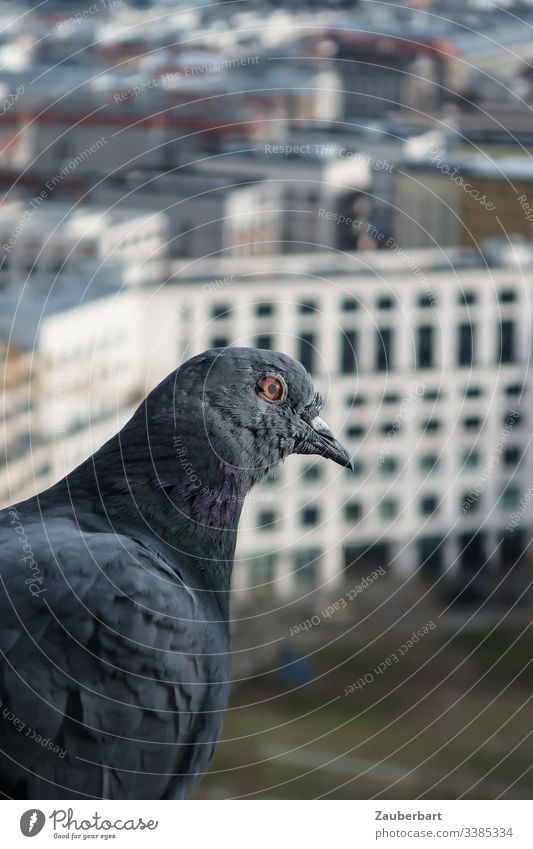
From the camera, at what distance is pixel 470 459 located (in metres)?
53.1

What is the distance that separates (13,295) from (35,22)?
427 inches

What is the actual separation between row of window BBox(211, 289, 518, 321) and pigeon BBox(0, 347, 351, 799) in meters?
38.9

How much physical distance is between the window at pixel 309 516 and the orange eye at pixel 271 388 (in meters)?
46.5

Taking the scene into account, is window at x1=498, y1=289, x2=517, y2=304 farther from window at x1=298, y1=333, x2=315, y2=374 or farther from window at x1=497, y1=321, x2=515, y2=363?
window at x1=298, y1=333, x2=315, y2=374

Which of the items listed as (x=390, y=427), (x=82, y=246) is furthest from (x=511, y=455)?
(x=82, y=246)

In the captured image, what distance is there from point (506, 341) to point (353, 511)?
333 inches

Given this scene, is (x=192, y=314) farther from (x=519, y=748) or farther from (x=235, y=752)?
(x=519, y=748)

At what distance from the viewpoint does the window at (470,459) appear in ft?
173

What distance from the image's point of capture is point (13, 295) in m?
41.1

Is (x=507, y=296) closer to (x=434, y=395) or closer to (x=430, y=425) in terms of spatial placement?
(x=434, y=395)

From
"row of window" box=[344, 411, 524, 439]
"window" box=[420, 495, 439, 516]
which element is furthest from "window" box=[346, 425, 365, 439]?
"window" box=[420, 495, 439, 516]

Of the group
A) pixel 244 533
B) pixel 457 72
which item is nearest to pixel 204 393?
pixel 244 533

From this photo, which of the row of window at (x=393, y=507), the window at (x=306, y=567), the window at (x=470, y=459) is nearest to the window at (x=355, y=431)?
the row of window at (x=393, y=507)

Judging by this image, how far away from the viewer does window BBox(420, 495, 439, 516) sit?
53.4 m
